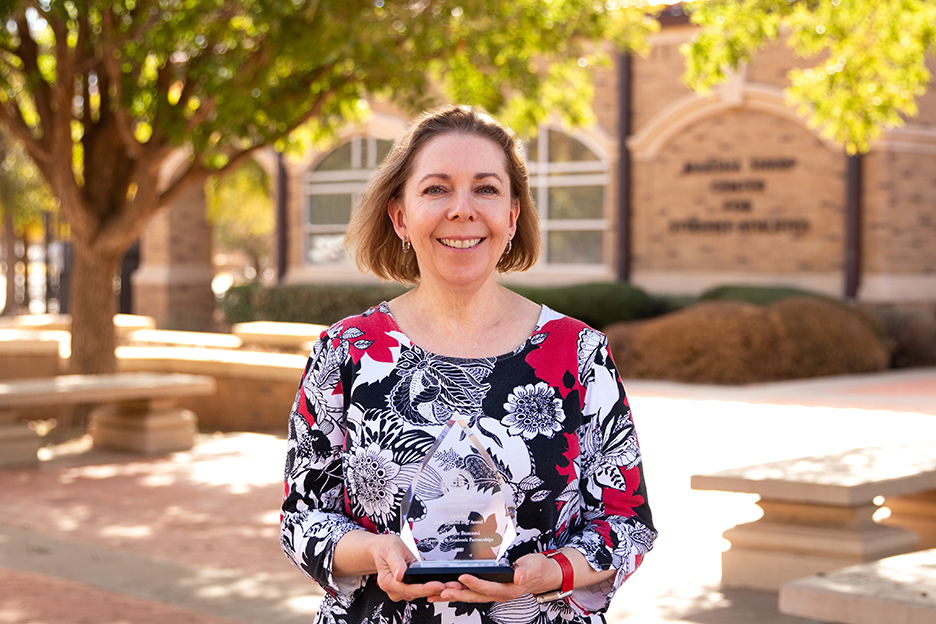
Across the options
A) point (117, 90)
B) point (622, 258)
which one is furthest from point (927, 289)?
point (117, 90)

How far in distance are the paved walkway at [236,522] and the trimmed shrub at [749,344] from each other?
6.53 feet

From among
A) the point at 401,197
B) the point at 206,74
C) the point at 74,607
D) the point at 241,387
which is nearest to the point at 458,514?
the point at 401,197

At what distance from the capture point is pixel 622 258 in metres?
20.0

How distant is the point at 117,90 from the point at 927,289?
1322cm

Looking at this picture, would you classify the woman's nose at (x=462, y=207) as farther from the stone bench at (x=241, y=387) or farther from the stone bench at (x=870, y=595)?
the stone bench at (x=241, y=387)

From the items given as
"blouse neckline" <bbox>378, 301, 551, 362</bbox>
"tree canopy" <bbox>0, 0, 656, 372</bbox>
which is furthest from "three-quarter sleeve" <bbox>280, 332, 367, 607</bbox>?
"tree canopy" <bbox>0, 0, 656, 372</bbox>

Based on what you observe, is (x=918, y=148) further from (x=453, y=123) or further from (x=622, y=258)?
(x=453, y=123)

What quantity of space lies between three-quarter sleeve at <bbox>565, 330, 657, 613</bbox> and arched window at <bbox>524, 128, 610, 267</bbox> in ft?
59.8

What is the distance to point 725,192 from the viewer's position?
19.0 meters

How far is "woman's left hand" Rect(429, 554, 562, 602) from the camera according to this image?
2057 mm

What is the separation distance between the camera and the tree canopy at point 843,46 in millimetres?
10406

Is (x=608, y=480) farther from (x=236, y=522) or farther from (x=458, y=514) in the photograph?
(x=236, y=522)

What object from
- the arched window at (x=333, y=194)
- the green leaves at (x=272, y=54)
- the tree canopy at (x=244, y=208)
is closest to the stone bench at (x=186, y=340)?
the tree canopy at (x=244, y=208)

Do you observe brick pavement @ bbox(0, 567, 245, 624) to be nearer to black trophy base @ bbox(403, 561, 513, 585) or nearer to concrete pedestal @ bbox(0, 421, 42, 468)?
black trophy base @ bbox(403, 561, 513, 585)
